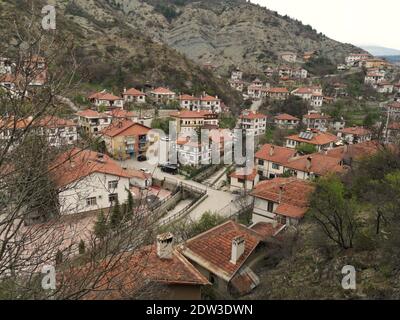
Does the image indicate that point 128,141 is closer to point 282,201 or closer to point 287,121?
point 282,201

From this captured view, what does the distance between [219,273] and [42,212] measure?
8.58 m

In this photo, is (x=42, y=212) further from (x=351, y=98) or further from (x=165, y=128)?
(x=351, y=98)

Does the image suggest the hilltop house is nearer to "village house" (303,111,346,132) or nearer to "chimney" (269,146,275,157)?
"chimney" (269,146,275,157)

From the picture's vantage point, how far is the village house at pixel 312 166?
29320mm

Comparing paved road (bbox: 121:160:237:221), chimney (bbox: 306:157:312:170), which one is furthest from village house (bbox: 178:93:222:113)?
chimney (bbox: 306:157:312:170)

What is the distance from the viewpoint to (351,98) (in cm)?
7681

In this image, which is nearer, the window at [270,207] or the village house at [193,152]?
the window at [270,207]

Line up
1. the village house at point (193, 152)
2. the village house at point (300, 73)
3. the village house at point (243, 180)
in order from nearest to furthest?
the village house at point (243, 180)
the village house at point (193, 152)
the village house at point (300, 73)

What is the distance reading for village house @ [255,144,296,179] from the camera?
34.4 m

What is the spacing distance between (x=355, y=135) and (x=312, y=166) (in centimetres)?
2177

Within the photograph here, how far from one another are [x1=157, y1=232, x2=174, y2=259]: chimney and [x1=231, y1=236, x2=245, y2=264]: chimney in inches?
118

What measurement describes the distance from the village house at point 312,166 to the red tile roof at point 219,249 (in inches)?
599

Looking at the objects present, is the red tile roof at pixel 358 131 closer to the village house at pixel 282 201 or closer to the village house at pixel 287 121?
the village house at pixel 287 121

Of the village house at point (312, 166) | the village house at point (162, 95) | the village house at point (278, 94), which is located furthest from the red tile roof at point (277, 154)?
the village house at point (278, 94)
